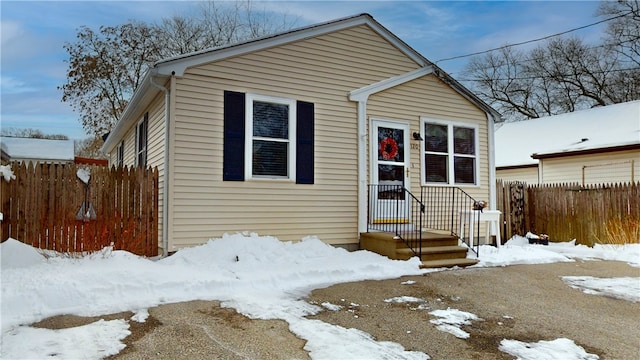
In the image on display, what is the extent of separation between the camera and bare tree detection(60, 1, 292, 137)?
73.2 ft

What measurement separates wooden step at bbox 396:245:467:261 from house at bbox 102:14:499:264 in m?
1.26

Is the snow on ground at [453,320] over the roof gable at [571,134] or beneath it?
beneath

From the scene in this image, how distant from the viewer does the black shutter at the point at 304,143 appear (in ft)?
24.9

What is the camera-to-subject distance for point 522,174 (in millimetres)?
16266

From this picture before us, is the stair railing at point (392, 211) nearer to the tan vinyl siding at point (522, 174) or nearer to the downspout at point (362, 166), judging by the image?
the downspout at point (362, 166)

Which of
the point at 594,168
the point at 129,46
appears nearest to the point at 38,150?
the point at 129,46

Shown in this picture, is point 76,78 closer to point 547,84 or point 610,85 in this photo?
point 547,84

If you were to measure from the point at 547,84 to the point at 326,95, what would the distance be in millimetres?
25182

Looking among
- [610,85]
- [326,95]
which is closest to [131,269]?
[326,95]

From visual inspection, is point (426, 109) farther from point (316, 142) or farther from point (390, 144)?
point (316, 142)

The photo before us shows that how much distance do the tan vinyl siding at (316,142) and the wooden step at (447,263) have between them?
1.69 metres

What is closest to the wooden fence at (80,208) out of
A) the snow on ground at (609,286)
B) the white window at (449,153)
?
the white window at (449,153)

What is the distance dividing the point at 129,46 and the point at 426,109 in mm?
19670

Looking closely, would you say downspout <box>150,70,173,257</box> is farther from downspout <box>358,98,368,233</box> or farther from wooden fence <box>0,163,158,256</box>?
downspout <box>358,98,368,233</box>
